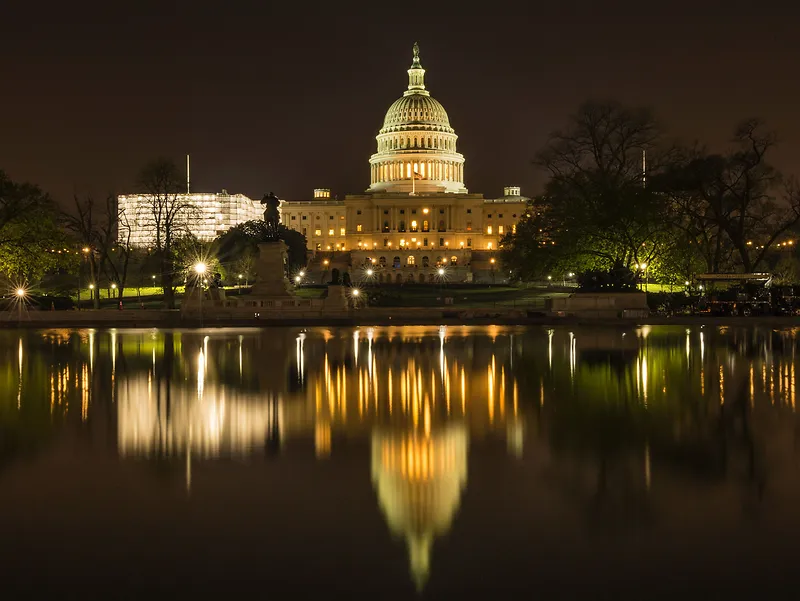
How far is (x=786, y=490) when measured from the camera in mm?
12695

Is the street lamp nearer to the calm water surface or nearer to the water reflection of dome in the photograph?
the calm water surface

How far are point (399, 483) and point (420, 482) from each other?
27cm

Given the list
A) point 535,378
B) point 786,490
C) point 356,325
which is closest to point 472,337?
point 356,325

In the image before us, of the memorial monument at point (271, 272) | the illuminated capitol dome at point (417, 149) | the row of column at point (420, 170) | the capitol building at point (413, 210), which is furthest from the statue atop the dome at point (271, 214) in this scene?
the row of column at point (420, 170)

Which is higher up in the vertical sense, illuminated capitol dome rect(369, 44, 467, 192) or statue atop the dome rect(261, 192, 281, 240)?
illuminated capitol dome rect(369, 44, 467, 192)

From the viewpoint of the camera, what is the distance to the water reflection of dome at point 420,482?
1088cm

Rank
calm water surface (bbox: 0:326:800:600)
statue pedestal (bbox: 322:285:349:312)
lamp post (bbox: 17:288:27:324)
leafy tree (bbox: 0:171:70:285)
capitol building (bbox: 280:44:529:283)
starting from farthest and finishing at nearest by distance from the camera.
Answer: capitol building (bbox: 280:44:529:283)
leafy tree (bbox: 0:171:70:285)
statue pedestal (bbox: 322:285:349:312)
lamp post (bbox: 17:288:27:324)
calm water surface (bbox: 0:326:800:600)

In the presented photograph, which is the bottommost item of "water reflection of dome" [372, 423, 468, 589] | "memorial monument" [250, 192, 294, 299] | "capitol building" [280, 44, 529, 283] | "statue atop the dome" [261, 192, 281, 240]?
"water reflection of dome" [372, 423, 468, 589]

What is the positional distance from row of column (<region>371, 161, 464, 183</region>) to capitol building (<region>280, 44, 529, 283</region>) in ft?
0.58

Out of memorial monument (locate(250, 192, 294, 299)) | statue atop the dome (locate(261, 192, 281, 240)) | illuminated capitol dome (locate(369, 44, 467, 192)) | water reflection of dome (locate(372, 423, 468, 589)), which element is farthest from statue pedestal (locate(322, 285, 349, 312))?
illuminated capitol dome (locate(369, 44, 467, 192))

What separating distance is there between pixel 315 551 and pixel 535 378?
47.9 feet

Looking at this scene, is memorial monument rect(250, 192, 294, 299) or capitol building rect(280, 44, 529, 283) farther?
capitol building rect(280, 44, 529, 283)

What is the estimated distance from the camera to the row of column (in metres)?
180

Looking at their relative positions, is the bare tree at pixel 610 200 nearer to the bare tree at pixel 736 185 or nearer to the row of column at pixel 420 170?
the bare tree at pixel 736 185
